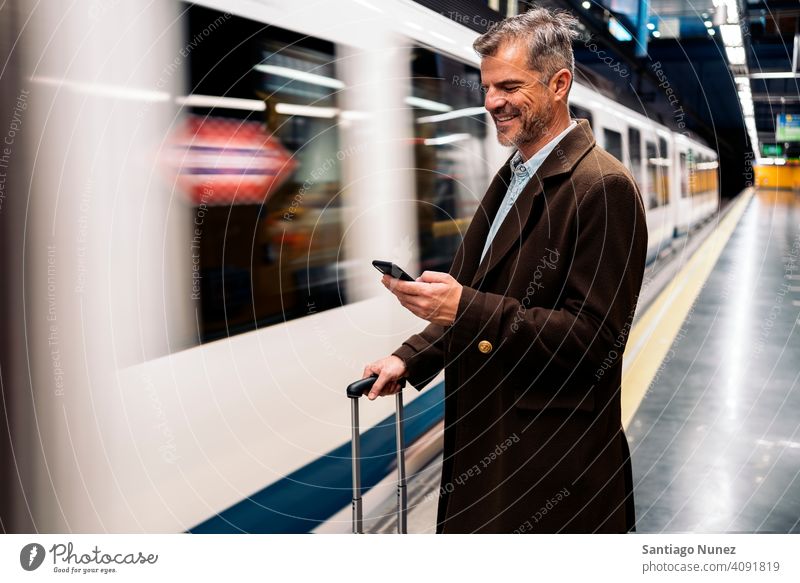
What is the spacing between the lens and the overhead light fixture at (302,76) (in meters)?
2.59

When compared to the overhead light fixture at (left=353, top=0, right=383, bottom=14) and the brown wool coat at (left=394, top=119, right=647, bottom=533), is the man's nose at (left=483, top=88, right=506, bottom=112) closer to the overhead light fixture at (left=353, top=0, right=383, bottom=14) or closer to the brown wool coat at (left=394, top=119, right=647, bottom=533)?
the brown wool coat at (left=394, top=119, right=647, bottom=533)

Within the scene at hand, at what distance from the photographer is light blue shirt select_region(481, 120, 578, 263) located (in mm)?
1718

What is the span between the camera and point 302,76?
2.76 metres

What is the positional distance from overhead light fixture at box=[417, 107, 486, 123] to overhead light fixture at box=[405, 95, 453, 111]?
0.03 meters

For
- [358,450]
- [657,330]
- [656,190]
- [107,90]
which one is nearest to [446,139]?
[107,90]

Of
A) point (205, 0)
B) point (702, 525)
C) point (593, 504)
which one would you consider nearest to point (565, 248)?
point (593, 504)

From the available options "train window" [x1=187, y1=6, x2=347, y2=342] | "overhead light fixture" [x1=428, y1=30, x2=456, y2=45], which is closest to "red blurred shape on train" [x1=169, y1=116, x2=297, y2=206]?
"train window" [x1=187, y1=6, x2=347, y2=342]

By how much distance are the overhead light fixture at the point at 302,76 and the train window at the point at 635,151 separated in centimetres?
614

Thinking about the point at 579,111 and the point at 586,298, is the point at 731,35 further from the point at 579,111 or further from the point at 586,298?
the point at 579,111

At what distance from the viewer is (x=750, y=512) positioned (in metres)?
3.71

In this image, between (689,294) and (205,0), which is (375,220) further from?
(689,294)

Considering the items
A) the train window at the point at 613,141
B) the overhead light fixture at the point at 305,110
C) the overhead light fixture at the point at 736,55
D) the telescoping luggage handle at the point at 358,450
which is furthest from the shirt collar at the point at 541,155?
the train window at the point at 613,141

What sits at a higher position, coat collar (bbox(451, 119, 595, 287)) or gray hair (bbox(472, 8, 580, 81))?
gray hair (bbox(472, 8, 580, 81))
